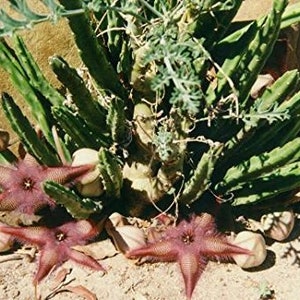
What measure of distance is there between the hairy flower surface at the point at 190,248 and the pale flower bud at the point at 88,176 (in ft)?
0.85

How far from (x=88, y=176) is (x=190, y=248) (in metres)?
0.44

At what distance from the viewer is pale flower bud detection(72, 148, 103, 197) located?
2676mm

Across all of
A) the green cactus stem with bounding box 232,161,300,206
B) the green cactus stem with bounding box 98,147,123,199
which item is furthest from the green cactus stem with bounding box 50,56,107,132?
the green cactus stem with bounding box 232,161,300,206

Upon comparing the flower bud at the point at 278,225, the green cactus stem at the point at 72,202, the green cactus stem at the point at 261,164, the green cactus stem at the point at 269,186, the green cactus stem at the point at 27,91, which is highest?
the green cactus stem at the point at 27,91

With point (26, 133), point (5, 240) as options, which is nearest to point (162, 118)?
point (26, 133)

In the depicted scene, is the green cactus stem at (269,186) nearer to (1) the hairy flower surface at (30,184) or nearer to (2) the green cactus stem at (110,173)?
(2) the green cactus stem at (110,173)

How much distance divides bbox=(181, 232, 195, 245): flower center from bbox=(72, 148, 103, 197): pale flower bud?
34 centimetres

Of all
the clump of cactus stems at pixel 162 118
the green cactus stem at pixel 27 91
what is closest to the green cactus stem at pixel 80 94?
the clump of cactus stems at pixel 162 118

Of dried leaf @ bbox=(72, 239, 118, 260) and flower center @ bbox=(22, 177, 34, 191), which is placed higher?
flower center @ bbox=(22, 177, 34, 191)

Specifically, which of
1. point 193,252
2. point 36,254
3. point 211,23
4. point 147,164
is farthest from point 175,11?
point 36,254

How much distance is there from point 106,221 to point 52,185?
441 mm

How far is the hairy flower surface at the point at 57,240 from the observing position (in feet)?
8.89

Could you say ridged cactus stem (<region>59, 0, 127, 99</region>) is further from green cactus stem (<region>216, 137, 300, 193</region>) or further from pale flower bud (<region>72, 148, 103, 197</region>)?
green cactus stem (<region>216, 137, 300, 193</region>)

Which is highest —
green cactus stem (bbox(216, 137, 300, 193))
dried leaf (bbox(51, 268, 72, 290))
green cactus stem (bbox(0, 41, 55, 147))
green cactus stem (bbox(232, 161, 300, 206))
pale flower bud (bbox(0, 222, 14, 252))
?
green cactus stem (bbox(0, 41, 55, 147))
